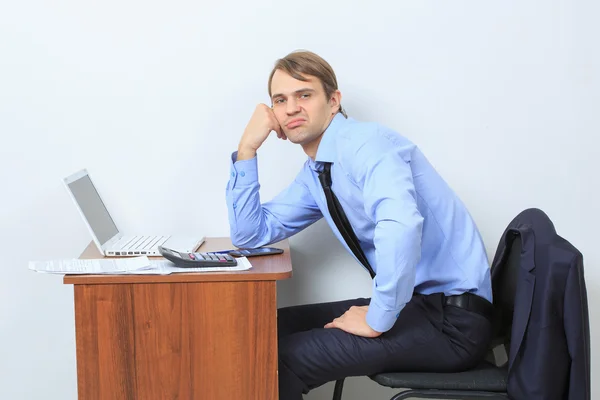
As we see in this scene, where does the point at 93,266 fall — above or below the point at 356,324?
above

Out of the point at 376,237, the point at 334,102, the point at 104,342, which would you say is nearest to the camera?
the point at 376,237

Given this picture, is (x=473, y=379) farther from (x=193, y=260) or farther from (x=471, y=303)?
(x=193, y=260)

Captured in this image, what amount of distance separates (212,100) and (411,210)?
1.01 m

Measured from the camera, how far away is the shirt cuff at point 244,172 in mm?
2359

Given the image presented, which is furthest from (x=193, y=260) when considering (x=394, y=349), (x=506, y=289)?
(x=506, y=289)

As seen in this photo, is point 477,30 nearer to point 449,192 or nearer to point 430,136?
point 430,136

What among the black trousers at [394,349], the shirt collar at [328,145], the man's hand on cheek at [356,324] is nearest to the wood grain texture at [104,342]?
the black trousers at [394,349]

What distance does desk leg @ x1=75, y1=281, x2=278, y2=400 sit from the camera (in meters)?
2.04

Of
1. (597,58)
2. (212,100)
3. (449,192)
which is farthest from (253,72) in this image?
(597,58)

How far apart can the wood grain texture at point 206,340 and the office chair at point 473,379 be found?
34 cm

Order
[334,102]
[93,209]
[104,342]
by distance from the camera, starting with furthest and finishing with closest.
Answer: [93,209], [334,102], [104,342]

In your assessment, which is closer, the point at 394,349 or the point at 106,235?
the point at 394,349

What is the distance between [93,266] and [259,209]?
1.87 feet

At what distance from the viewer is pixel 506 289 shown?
221cm
